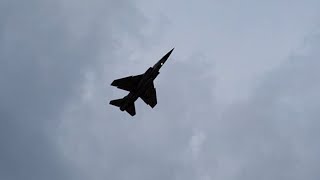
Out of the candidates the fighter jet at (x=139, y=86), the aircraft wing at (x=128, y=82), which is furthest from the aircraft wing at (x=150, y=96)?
the aircraft wing at (x=128, y=82)

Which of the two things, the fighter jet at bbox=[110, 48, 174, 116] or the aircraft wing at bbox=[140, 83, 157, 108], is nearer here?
the fighter jet at bbox=[110, 48, 174, 116]

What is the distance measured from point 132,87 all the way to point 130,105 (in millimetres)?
6139

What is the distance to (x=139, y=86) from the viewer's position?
391 feet

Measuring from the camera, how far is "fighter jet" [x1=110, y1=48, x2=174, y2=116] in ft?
382

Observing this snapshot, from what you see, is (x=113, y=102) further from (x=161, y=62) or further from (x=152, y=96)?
(x=161, y=62)

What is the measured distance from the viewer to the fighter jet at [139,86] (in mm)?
116500

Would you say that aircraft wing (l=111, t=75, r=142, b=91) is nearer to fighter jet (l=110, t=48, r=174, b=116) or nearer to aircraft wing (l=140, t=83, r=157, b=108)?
fighter jet (l=110, t=48, r=174, b=116)

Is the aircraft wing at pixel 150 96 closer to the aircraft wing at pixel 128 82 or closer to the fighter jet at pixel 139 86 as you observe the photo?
the fighter jet at pixel 139 86

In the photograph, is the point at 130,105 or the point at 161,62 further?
the point at 130,105

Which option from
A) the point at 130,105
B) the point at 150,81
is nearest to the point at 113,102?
the point at 130,105

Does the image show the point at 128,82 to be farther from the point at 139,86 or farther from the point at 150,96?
the point at 150,96

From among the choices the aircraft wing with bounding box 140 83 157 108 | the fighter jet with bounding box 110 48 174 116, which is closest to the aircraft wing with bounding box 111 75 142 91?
the fighter jet with bounding box 110 48 174 116

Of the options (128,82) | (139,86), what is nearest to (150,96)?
(139,86)

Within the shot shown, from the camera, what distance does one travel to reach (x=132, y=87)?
12019 centimetres
